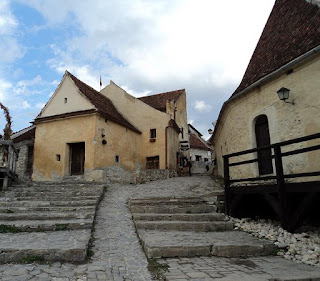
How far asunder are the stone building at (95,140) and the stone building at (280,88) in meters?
6.83

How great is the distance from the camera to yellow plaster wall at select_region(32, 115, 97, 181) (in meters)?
14.1

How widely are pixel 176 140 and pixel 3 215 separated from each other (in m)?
15.6

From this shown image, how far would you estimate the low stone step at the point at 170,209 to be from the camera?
7211 millimetres

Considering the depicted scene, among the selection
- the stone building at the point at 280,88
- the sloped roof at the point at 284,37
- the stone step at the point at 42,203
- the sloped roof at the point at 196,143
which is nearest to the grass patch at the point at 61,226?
the stone step at the point at 42,203

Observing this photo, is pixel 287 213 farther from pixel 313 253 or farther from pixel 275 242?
pixel 313 253

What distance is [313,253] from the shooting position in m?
4.25

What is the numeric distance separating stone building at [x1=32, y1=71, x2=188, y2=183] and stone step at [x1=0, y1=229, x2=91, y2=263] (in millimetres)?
8660

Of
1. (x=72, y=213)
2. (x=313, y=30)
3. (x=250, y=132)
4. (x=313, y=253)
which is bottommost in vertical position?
(x=313, y=253)

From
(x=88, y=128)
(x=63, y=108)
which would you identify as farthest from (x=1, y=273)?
(x=63, y=108)

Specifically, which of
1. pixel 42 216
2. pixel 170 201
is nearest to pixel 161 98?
pixel 170 201

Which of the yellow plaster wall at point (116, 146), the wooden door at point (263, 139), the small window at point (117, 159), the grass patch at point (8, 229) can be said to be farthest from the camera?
the small window at point (117, 159)

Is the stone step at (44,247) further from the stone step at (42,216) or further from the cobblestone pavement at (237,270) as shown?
the cobblestone pavement at (237,270)

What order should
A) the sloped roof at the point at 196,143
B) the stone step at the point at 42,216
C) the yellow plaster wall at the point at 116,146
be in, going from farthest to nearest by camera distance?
the sloped roof at the point at 196,143
the yellow plaster wall at the point at 116,146
the stone step at the point at 42,216

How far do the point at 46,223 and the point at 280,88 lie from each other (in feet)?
24.9
